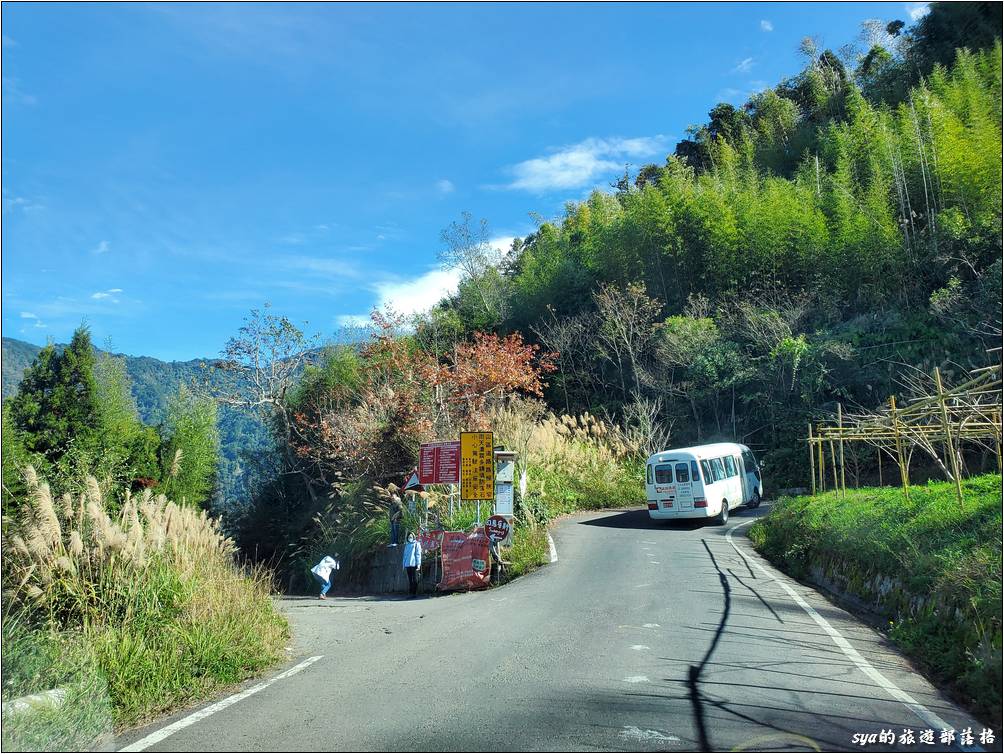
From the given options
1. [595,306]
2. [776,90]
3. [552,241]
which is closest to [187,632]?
[595,306]

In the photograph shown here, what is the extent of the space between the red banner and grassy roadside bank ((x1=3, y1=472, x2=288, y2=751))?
227 inches

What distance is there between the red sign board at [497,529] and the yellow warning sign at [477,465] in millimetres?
623

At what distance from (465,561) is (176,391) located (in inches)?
1235

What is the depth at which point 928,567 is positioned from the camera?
7.13m

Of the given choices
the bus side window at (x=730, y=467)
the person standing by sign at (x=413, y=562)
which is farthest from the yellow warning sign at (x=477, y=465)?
the bus side window at (x=730, y=467)

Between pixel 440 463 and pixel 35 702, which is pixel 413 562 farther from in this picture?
pixel 35 702

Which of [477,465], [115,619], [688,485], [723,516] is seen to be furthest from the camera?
[723,516]

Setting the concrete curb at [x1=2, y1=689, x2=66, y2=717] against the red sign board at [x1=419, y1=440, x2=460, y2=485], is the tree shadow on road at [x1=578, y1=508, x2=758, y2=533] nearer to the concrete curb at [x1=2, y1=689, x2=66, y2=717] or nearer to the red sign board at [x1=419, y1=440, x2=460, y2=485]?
the red sign board at [x1=419, y1=440, x2=460, y2=485]

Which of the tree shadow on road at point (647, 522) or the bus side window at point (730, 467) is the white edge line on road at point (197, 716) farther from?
the bus side window at point (730, 467)

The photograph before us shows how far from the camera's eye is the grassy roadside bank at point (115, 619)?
5039 millimetres

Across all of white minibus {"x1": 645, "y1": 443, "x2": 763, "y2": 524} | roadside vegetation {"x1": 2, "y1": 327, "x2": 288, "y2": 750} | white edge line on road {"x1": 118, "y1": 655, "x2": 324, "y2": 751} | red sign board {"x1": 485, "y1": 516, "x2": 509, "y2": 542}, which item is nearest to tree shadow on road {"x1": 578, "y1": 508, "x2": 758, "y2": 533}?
white minibus {"x1": 645, "y1": 443, "x2": 763, "y2": 524}

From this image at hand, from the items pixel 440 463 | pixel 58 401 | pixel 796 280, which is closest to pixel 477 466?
pixel 440 463

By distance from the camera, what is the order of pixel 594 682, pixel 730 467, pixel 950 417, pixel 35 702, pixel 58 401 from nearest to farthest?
pixel 35 702
pixel 594 682
pixel 950 417
pixel 730 467
pixel 58 401

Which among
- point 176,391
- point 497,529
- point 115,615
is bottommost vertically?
point 115,615
